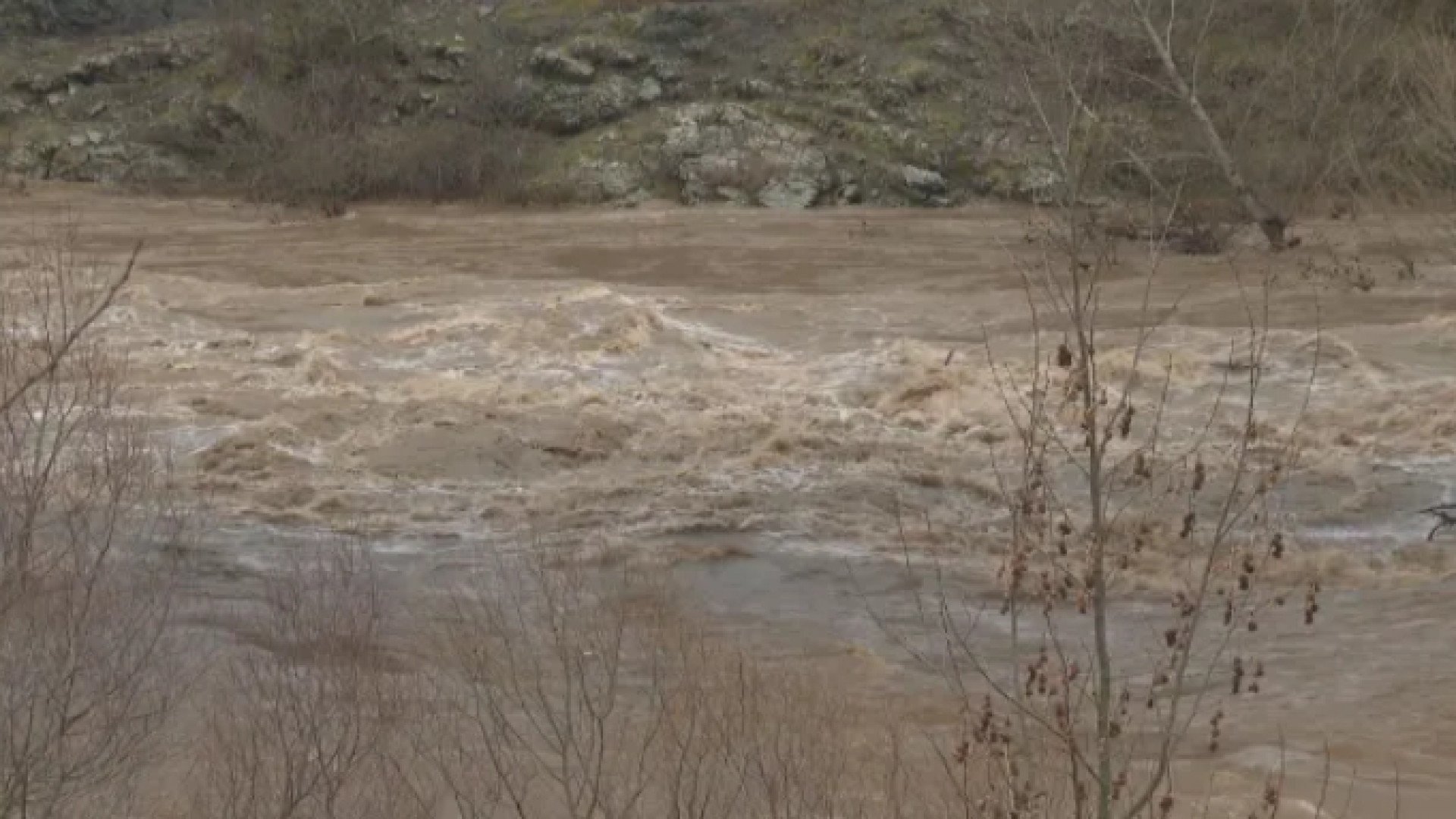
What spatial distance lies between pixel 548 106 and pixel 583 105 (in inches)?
27.3

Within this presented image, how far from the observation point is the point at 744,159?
29078 mm

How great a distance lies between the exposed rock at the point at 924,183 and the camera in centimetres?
2853

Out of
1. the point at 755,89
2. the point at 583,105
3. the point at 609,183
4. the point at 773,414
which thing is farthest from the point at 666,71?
the point at 773,414

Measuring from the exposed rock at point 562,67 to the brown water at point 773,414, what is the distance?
9.59 metres

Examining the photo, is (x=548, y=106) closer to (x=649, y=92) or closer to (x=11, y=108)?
(x=649, y=92)

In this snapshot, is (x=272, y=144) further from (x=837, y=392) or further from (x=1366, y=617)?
(x=1366, y=617)

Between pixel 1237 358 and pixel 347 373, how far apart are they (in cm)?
800

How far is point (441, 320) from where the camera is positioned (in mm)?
17938

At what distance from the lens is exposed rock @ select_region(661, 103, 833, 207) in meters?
28.5

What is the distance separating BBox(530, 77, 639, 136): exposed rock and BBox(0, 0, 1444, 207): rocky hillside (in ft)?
0.12

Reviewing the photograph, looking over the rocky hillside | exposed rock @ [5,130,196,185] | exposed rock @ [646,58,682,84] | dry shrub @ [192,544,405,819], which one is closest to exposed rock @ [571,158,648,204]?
the rocky hillside

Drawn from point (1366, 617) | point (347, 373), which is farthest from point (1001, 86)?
point (1366, 617)

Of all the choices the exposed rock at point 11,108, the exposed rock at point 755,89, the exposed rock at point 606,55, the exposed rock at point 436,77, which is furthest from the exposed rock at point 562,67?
the exposed rock at point 11,108

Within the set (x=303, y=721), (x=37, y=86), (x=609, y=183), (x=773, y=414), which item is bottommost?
(x=773, y=414)
